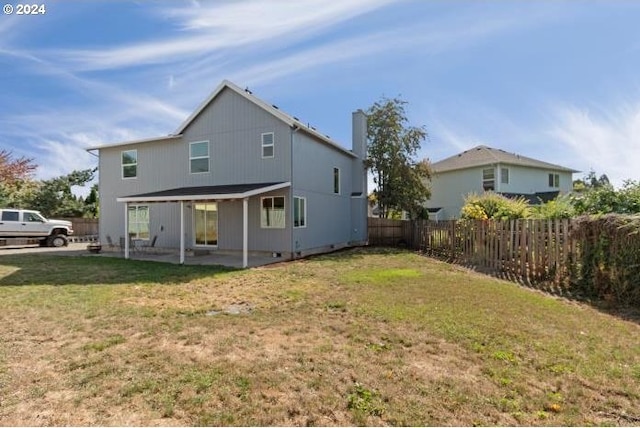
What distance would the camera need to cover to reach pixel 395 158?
2317cm

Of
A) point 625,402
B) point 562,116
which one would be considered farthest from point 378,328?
point 562,116

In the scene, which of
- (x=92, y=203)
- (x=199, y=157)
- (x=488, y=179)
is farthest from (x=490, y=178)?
(x=92, y=203)

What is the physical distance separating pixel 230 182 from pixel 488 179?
2009 centimetres

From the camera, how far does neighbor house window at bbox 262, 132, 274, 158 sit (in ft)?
50.7

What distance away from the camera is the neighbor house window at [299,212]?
15.3m

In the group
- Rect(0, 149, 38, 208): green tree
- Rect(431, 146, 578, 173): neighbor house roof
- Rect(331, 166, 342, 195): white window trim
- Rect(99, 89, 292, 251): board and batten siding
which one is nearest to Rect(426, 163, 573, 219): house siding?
Rect(431, 146, 578, 173): neighbor house roof

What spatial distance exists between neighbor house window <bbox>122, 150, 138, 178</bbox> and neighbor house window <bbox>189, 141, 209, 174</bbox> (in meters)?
3.34

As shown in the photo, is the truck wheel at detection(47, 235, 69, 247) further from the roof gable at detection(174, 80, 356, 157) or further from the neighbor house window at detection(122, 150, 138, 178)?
the roof gable at detection(174, 80, 356, 157)

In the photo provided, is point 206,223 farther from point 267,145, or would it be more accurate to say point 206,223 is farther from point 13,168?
point 13,168

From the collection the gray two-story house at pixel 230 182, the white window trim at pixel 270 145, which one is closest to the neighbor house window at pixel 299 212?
the gray two-story house at pixel 230 182

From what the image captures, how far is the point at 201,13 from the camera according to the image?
8219mm

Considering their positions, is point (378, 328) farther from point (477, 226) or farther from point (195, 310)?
point (477, 226)

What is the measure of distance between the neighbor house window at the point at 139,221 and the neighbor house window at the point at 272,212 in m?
6.26

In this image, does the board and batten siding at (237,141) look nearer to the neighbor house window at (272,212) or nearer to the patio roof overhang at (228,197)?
the patio roof overhang at (228,197)
